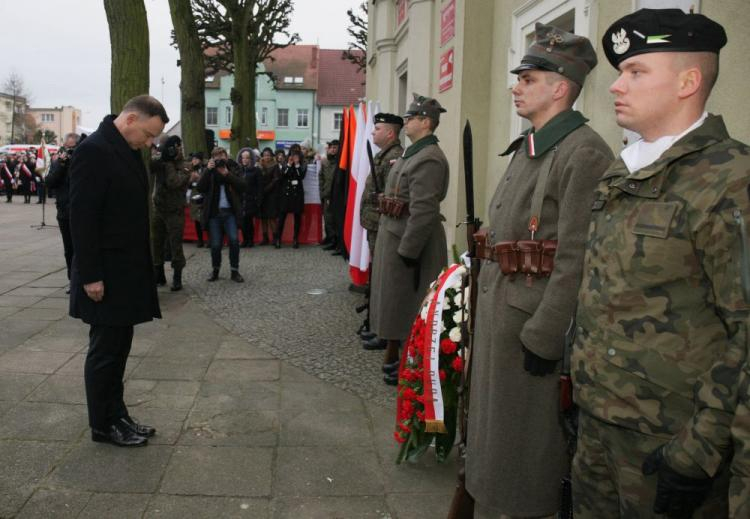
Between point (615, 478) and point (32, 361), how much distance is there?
16.6 feet

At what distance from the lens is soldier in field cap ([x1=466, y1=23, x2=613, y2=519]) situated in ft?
8.20

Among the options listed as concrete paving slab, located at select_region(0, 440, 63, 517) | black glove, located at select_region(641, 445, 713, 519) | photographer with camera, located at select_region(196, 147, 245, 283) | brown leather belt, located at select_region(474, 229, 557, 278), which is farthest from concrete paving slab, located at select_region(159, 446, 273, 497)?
photographer with camera, located at select_region(196, 147, 245, 283)

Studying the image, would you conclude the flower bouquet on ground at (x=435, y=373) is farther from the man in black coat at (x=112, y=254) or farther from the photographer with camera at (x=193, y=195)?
the photographer with camera at (x=193, y=195)

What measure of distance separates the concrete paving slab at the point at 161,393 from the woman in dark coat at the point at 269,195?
887 cm

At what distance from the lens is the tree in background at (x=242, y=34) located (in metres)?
20.4

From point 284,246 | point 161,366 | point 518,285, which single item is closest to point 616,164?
point 518,285

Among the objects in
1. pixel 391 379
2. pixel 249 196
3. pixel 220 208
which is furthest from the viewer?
pixel 249 196

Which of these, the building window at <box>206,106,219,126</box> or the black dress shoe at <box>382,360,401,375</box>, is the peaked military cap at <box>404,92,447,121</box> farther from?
the building window at <box>206,106,219,126</box>

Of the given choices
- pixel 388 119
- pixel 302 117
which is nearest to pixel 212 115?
pixel 302 117

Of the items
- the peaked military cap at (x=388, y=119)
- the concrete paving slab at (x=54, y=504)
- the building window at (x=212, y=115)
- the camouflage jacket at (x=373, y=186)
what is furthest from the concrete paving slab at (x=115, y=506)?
the building window at (x=212, y=115)

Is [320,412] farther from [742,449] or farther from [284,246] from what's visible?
[284,246]

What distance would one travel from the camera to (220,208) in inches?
389

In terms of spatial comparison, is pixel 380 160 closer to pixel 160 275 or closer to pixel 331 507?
pixel 331 507

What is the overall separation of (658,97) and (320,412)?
3336 millimetres
